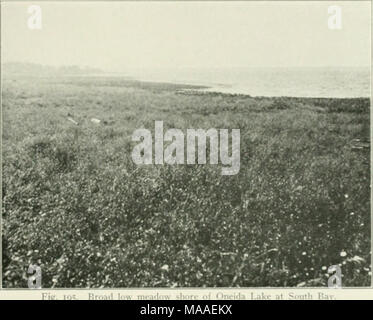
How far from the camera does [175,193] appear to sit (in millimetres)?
7371

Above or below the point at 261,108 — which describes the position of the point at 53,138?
below

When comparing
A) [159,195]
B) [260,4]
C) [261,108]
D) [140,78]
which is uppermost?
[260,4]

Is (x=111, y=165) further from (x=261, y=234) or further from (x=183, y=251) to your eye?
(x=261, y=234)

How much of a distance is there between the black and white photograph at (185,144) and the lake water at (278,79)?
0.04 m

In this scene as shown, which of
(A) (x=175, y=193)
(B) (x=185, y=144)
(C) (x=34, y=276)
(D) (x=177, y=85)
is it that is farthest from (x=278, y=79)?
(C) (x=34, y=276)

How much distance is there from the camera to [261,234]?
22.5ft

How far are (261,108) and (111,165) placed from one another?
4080 millimetres

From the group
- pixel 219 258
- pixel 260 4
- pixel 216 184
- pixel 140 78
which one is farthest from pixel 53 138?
pixel 260 4

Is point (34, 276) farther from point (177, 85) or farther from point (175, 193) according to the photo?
point (177, 85)

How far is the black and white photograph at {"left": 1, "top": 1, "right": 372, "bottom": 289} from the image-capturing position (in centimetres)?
663

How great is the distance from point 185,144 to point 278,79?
9.42 ft

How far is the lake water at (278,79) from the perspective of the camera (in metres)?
8.00

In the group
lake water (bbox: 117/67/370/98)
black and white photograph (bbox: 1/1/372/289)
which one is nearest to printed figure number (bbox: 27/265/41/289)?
black and white photograph (bbox: 1/1/372/289)

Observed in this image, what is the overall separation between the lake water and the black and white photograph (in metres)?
0.04
